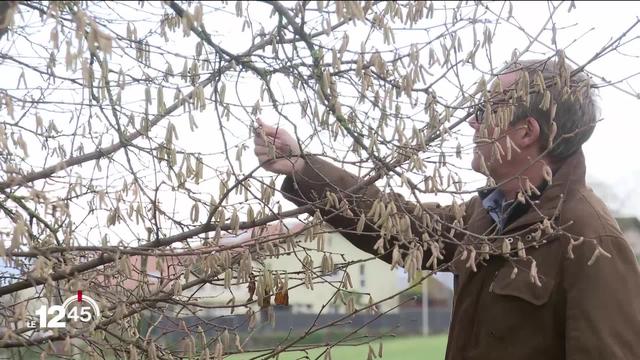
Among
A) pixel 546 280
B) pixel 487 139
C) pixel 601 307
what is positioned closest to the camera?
pixel 487 139

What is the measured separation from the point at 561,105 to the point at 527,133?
14 centimetres

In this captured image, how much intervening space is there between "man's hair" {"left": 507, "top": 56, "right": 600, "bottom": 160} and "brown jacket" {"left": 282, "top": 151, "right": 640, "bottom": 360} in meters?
0.08

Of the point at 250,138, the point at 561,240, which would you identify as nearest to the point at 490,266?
the point at 561,240

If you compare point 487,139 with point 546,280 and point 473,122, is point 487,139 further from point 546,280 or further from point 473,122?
point 546,280

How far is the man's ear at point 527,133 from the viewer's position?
3.02 m

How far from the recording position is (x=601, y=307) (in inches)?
110

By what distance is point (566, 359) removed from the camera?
9.37 feet

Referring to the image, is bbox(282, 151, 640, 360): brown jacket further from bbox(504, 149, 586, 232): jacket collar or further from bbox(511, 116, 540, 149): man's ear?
bbox(511, 116, 540, 149): man's ear

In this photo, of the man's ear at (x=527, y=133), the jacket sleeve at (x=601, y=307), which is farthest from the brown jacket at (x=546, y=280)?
the man's ear at (x=527, y=133)

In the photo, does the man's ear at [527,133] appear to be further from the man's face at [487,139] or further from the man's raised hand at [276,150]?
the man's raised hand at [276,150]

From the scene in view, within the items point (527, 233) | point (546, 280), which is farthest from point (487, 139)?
point (546, 280)

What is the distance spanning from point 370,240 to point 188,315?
692 millimetres

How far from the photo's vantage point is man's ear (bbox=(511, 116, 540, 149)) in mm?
3016

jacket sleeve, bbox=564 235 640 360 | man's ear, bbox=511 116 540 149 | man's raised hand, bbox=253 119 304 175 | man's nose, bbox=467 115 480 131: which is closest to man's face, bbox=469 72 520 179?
man's nose, bbox=467 115 480 131
